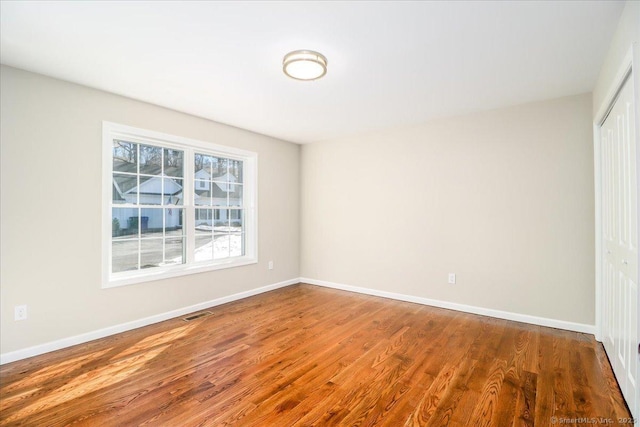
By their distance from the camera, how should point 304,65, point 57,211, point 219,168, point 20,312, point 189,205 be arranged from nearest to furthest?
point 304,65, point 20,312, point 57,211, point 189,205, point 219,168

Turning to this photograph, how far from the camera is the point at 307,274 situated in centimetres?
559

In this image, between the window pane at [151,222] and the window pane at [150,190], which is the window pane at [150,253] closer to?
the window pane at [151,222]

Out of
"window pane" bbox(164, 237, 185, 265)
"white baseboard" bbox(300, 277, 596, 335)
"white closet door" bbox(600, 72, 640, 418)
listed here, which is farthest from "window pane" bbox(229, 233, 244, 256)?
"white closet door" bbox(600, 72, 640, 418)

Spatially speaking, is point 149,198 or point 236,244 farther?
point 236,244

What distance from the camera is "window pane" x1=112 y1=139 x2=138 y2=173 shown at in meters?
3.37

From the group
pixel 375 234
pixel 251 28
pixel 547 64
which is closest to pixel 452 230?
pixel 375 234

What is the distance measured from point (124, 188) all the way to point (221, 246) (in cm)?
151

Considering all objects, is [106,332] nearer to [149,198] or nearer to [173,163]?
[149,198]

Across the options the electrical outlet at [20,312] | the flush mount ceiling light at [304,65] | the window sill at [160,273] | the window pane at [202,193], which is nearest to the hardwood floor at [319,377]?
the electrical outlet at [20,312]

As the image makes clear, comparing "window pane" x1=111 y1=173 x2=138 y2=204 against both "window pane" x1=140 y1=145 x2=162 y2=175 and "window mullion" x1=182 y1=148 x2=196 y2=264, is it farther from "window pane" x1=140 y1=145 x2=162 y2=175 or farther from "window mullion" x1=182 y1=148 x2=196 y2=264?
"window mullion" x1=182 y1=148 x2=196 y2=264

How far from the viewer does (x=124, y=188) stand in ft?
11.3

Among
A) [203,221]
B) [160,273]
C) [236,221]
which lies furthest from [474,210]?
[160,273]

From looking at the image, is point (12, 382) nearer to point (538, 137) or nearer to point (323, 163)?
point (323, 163)

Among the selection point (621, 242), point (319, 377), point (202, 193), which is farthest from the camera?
point (202, 193)
